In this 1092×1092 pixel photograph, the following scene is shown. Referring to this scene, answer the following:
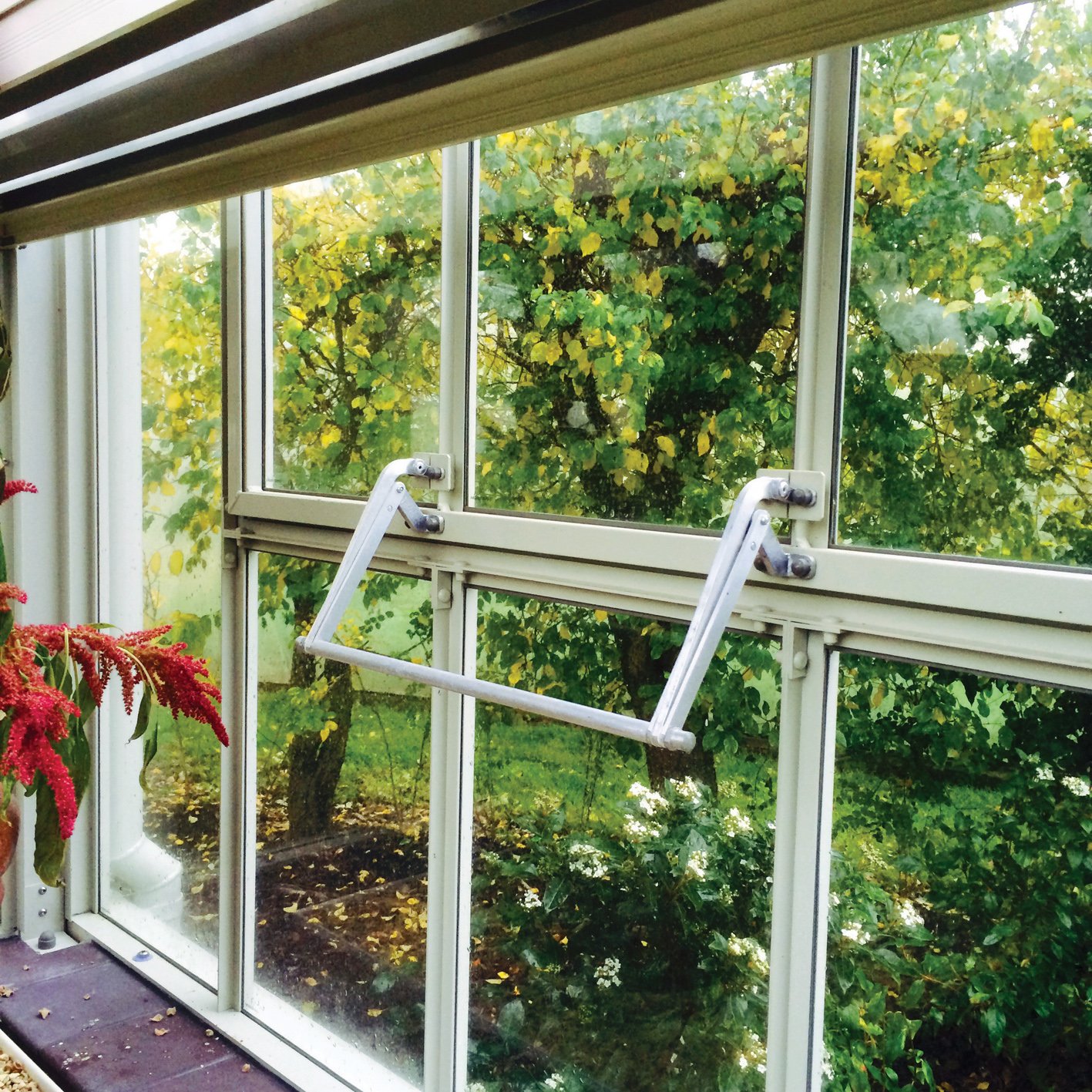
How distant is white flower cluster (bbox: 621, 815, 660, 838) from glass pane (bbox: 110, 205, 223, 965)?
3.87 ft

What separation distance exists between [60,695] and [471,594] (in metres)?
0.69

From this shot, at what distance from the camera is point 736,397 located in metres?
1.49

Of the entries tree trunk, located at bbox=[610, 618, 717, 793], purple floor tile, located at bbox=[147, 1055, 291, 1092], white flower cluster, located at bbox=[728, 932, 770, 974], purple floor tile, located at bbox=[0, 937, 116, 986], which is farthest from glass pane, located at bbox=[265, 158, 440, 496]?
purple floor tile, located at bbox=[0, 937, 116, 986]

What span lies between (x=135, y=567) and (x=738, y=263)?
1.93m

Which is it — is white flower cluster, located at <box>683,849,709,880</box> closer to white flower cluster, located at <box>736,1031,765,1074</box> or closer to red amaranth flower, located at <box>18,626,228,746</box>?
white flower cluster, located at <box>736,1031,765,1074</box>

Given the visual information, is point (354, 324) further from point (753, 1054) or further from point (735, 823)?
point (753, 1054)

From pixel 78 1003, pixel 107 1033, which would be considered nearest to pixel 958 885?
pixel 107 1033

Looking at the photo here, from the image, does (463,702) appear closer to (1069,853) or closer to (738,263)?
(738,263)

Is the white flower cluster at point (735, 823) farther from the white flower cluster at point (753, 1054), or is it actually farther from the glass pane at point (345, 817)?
the glass pane at point (345, 817)

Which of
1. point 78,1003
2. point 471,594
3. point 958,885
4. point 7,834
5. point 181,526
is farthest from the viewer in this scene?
point 181,526

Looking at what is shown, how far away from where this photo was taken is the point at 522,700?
54.4 inches

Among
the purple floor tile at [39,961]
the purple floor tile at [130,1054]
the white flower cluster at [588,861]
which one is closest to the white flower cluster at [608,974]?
the white flower cluster at [588,861]

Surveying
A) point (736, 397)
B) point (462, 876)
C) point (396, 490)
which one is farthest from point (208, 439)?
point (736, 397)

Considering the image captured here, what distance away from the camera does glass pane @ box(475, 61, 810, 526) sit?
4.75 ft
